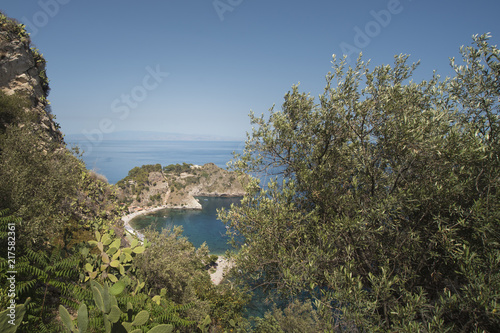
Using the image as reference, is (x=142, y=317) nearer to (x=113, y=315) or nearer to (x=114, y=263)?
(x=113, y=315)

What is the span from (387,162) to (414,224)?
1.28 metres

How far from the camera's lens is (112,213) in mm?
16406

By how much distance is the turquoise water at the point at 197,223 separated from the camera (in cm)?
6588

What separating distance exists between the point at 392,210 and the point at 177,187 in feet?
381

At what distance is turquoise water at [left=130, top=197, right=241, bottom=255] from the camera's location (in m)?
65.9

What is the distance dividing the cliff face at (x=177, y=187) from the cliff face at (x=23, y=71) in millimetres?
66288

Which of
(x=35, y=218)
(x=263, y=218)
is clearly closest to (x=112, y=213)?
(x=35, y=218)

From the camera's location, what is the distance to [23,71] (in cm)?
1616

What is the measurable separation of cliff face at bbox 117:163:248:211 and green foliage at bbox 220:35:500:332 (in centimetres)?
7577

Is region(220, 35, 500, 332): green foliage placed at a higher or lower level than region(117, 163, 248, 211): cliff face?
higher

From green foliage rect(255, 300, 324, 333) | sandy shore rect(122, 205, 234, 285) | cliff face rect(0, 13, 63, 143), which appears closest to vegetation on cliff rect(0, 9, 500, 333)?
green foliage rect(255, 300, 324, 333)

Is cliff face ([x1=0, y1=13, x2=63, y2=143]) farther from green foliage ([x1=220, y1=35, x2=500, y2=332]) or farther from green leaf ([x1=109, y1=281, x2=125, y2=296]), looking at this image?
green foliage ([x1=220, y1=35, x2=500, y2=332])

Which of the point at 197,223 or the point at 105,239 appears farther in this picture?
the point at 197,223

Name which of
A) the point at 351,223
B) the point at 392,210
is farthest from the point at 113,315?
the point at 392,210
